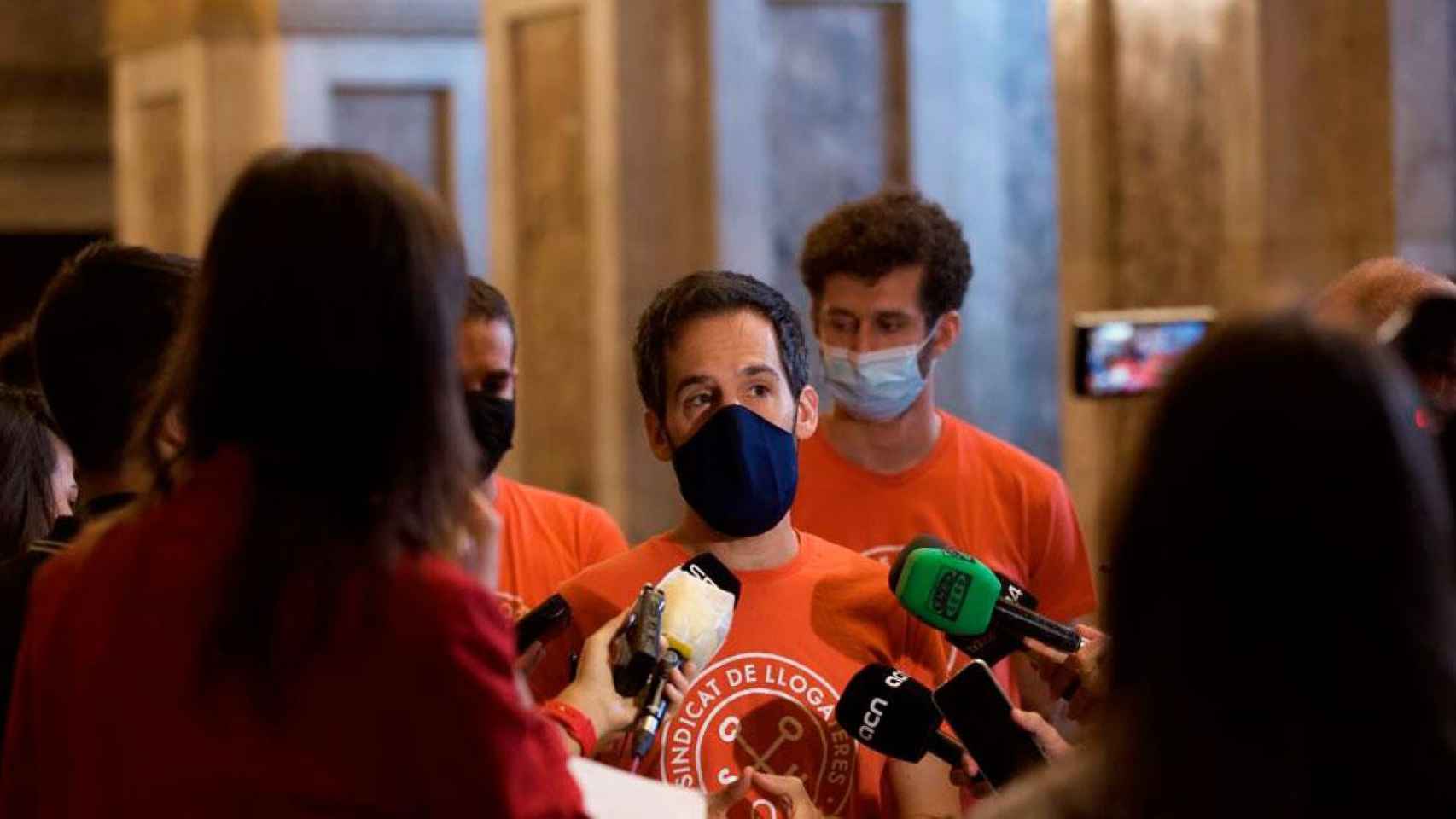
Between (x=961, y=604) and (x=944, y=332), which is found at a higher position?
(x=944, y=332)

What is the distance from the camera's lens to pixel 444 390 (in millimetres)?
2092

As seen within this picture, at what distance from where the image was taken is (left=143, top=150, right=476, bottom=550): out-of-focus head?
6.78 feet

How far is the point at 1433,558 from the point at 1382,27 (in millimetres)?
4946

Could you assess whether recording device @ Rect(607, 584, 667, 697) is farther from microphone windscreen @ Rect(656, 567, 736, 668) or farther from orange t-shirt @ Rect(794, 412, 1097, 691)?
orange t-shirt @ Rect(794, 412, 1097, 691)

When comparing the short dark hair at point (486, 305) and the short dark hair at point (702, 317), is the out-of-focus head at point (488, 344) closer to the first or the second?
the short dark hair at point (486, 305)

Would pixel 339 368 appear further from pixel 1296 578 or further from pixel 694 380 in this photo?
pixel 694 380

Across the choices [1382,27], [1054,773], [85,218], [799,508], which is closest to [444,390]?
[1054,773]

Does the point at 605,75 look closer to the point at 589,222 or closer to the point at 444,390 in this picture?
the point at 589,222

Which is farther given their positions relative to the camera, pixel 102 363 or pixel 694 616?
pixel 694 616

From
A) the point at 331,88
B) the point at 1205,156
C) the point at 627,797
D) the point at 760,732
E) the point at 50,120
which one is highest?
the point at 50,120

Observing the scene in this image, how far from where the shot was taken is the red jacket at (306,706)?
1.99 metres

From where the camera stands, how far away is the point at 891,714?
303cm

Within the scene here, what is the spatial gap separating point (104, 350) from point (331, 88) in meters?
8.84

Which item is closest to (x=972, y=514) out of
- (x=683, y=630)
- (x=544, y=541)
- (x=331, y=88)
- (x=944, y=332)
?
(x=944, y=332)
